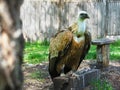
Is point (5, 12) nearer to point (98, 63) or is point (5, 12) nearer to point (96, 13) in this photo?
point (98, 63)

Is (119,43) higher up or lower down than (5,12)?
lower down

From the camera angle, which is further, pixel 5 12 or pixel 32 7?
pixel 32 7

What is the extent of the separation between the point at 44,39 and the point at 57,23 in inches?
34.2

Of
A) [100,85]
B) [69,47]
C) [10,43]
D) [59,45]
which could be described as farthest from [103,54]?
[10,43]

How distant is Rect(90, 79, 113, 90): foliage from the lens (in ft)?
24.7

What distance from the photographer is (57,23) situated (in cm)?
1694

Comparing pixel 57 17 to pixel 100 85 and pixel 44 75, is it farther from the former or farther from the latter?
pixel 100 85

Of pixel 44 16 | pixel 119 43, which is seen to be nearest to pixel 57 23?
pixel 44 16

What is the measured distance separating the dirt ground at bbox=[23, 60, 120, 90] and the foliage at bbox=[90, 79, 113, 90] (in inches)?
11.3

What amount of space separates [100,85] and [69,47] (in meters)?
0.96

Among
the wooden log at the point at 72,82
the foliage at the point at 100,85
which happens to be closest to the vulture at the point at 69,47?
the wooden log at the point at 72,82

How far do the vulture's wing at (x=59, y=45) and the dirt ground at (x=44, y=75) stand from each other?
0.87 meters

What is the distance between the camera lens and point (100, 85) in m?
7.67

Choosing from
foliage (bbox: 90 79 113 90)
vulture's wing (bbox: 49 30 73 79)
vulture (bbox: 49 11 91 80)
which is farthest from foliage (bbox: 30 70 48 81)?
vulture's wing (bbox: 49 30 73 79)
